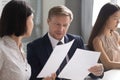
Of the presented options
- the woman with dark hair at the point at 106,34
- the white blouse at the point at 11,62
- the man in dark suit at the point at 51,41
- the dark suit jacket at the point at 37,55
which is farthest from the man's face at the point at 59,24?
the woman with dark hair at the point at 106,34

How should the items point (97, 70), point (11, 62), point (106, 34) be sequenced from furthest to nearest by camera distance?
point (106, 34), point (97, 70), point (11, 62)

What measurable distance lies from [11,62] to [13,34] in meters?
0.17

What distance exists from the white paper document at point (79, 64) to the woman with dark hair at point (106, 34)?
20.4 inches

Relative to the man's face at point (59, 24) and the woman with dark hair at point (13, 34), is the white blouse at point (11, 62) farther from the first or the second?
the man's face at point (59, 24)

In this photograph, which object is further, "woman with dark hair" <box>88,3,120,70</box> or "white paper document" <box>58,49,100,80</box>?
"woman with dark hair" <box>88,3,120,70</box>

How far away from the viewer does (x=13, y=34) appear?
144 cm

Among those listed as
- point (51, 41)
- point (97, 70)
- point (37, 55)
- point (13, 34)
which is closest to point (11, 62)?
point (13, 34)

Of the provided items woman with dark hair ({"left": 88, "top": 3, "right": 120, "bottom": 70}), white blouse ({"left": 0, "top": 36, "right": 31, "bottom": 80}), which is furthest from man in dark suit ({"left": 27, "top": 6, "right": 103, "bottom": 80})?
woman with dark hair ({"left": 88, "top": 3, "right": 120, "bottom": 70})

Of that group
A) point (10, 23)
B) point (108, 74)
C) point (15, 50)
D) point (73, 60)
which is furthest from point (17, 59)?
point (108, 74)

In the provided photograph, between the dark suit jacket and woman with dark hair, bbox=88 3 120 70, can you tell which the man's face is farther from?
woman with dark hair, bbox=88 3 120 70

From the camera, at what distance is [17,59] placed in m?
1.44

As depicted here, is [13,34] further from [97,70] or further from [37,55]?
[97,70]

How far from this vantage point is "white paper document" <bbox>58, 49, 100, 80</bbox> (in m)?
1.45

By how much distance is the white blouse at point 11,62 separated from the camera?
4.52 ft
